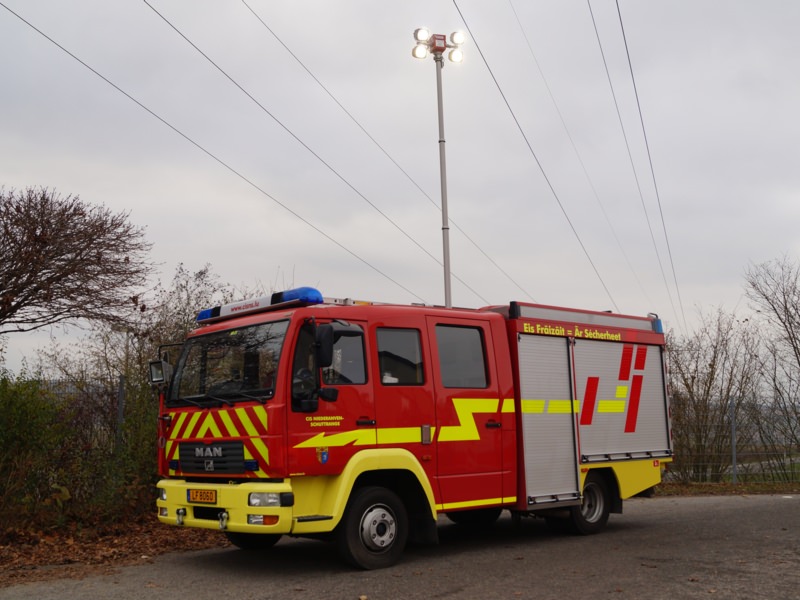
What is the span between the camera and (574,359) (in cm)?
1072

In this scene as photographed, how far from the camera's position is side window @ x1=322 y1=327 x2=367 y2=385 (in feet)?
26.5

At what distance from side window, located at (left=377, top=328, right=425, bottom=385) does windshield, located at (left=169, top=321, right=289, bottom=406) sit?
1082mm

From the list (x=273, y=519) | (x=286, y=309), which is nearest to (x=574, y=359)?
(x=286, y=309)

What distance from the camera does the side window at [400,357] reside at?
847 centimetres

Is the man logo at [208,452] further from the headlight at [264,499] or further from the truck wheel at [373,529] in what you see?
the truck wheel at [373,529]

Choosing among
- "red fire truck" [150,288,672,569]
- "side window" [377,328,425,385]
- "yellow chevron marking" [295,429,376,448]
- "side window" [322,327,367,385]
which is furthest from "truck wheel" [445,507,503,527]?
"side window" [322,327,367,385]

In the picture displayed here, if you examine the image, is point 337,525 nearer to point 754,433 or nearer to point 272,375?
point 272,375

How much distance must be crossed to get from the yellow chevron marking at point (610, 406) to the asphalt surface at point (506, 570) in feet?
5.30

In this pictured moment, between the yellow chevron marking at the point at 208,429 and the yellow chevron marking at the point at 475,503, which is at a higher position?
the yellow chevron marking at the point at 208,429

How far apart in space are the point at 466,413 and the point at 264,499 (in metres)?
2.56

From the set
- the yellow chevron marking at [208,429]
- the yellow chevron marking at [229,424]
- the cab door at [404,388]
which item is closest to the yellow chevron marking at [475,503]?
the cab door at [404,388]

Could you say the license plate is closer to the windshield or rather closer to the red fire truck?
the red fire truck

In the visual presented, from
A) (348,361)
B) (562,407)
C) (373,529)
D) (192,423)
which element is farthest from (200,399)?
(562,407)

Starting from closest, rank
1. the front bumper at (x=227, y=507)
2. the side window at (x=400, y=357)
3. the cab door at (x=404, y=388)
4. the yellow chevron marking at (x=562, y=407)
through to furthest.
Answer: the front bumper at (x=227, y=507) < the cab door at (x=404, y=388) < the side window at (x=400, y=357) < the yellow chevron marking at (x=562, y=407)
